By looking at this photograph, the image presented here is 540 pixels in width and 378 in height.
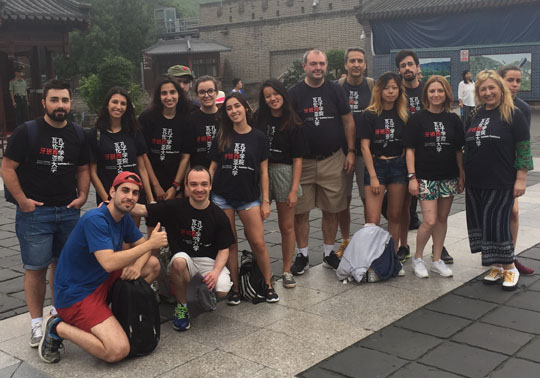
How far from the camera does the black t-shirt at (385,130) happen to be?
559 centimetres

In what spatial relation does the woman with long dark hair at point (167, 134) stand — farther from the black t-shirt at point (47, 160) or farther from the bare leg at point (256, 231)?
the black t-shirt at point (47, 160)

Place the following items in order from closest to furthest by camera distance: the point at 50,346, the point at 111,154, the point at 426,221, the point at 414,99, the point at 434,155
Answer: the point at 50,346 → the point at 111,154 → the point at 434,155 → the point at 426,221 → the point at 414,99

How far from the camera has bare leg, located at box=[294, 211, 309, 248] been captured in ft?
19.1

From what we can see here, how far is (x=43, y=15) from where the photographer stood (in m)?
16.4

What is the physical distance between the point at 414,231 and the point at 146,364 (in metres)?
4.10

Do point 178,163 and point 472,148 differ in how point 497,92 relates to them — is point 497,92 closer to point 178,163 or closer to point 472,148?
point 472,148

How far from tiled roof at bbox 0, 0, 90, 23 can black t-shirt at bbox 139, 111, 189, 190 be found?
12.2 meters

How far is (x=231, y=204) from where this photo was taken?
5.10m

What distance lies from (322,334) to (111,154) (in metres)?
2.09

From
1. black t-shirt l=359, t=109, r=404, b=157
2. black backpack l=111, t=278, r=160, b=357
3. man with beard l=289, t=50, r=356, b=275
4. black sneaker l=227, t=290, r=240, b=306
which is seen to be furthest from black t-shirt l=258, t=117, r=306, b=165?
black backpack l=111, t=278, r=160, b=357

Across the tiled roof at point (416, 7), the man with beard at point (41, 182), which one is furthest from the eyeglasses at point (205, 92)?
the tiled roof at point (416, 7)

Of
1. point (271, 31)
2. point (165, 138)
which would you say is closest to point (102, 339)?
point (165, 138)

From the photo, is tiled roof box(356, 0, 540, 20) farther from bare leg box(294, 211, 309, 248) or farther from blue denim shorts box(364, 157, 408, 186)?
bare leg box(294, 211, 309, 248)

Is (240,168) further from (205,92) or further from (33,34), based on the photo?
(33,34)
